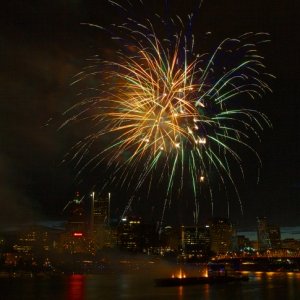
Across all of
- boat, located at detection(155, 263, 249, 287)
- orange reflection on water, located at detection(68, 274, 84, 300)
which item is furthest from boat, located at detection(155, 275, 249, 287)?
orange reflection on water, located at detection(68, 274, 84, 300)

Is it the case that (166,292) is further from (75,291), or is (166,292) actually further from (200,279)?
(200,279)

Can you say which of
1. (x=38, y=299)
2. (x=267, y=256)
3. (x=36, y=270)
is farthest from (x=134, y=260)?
(x=38, y=299)

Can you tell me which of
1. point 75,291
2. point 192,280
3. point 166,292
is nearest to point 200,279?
point 192,280

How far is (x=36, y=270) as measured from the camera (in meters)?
178

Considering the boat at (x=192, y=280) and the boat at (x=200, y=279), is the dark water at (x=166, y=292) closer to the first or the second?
the boat at (x=192, y=280)

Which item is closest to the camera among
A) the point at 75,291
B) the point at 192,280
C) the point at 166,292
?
the point at 166,292

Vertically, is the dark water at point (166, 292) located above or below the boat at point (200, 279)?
below

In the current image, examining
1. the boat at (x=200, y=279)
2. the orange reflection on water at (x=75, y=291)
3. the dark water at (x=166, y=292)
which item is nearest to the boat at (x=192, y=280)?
the boat at (x=200, y=279)

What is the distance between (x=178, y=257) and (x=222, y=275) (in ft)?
368

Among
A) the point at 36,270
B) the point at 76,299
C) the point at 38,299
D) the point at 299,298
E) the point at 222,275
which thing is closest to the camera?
the point at 299,298

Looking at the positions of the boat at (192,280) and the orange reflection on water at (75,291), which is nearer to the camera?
the orange reflection on water at (75,291)

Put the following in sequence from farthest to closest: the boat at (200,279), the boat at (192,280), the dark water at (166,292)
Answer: the boat at (200,279), the boat at (192,280), the dark water at (166,292)

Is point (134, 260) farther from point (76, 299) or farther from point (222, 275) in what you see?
point (76, 299)

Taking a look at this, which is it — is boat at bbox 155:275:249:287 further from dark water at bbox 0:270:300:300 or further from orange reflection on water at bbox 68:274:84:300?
orange reflection on water at bbox 68:274:84:300
